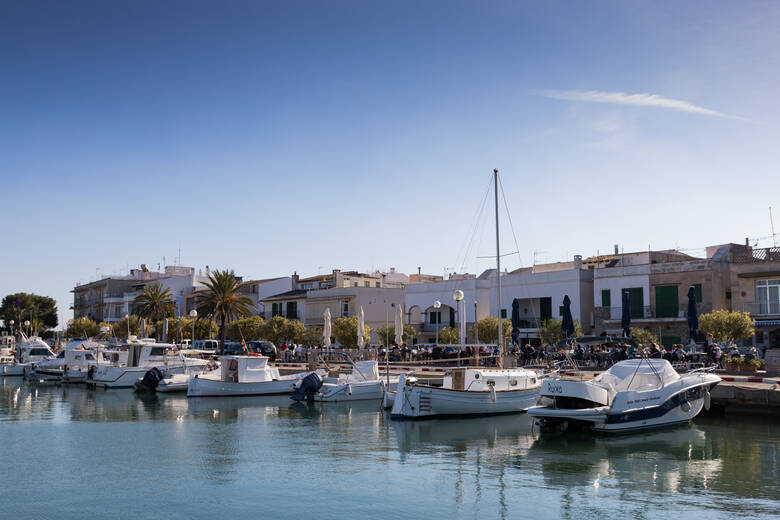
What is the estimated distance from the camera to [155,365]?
4178cm

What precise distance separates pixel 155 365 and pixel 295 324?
16.0 m

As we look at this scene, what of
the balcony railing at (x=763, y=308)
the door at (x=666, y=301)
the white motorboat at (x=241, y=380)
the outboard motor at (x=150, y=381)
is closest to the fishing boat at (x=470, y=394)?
the white motorboat at (x=241, y=380)

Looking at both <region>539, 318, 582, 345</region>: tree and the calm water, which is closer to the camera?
the calm water

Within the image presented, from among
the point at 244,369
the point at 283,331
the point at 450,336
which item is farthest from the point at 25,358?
the point at 450,336

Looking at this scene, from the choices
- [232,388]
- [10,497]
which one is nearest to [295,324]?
[232,388]

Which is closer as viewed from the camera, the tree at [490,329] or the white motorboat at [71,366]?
the white motorboat at [71,366]

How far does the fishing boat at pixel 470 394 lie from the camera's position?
26047 mm

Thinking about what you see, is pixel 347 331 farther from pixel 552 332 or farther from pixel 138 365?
pixel 138 365

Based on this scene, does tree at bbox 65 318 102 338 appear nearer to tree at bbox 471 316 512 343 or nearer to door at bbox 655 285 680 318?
tree at bbox 471 316 512 343

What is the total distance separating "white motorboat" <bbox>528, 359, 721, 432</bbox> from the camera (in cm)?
2238

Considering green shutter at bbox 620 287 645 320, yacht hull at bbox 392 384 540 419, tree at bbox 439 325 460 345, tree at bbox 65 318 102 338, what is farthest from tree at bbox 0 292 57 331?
yacht hull at bbox 392 384 540 419

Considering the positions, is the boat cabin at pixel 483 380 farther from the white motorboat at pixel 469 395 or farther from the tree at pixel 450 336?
the tree at pixel 450 336

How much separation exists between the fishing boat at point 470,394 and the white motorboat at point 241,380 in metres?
9.99

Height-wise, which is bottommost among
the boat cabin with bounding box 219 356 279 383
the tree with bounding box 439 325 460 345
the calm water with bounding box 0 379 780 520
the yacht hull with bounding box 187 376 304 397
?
the calm water with bounding box 0 379 780 520
